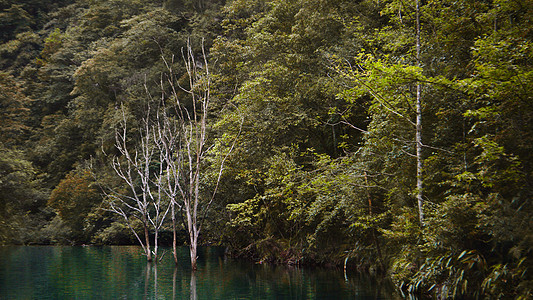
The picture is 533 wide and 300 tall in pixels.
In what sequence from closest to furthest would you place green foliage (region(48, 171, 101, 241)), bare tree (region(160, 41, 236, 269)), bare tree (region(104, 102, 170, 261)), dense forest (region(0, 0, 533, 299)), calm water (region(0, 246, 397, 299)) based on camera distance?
dense forest (region(0, 0, 533, 299)) < calm water (region(0, 246, 397, 299)) < bare tree (region(160, 41, 236, 269)) < bare tree (region(104, 102, 170, 261)) < green foliage (region(48, 171, 101, 241))

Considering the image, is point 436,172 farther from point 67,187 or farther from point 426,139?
point 67,187

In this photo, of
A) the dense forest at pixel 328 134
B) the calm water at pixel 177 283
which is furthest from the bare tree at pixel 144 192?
the calm water at pixel 177 283

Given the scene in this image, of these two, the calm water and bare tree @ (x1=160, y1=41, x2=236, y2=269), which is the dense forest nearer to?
bare tree @ (x1=160, y1=41, x2=236, y2=269)

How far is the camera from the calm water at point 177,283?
10906 millimetres

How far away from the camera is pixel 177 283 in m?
13.0

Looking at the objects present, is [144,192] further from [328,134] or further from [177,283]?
[328,134]

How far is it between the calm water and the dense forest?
1431mm

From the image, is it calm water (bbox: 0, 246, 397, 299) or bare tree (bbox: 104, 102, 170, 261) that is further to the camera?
bare tree (bbox: 104, 102, 170, 261)

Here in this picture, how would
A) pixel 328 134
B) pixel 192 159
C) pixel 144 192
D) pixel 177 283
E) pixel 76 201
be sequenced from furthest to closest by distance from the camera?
pixel 76 201 → pixel 192 159 → pixel 328 134 → pixel 144 192 → pixel 177 283

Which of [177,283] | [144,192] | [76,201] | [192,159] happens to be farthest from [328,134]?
[76,201]

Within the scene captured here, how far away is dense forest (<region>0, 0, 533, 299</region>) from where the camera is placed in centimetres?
888

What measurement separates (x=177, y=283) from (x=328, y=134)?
10.3 meters

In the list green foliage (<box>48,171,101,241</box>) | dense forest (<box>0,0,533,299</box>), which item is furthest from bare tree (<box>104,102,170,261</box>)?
green foliage (<box>48,171,101,241</box>)

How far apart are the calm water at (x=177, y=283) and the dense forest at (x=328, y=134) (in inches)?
56.3
